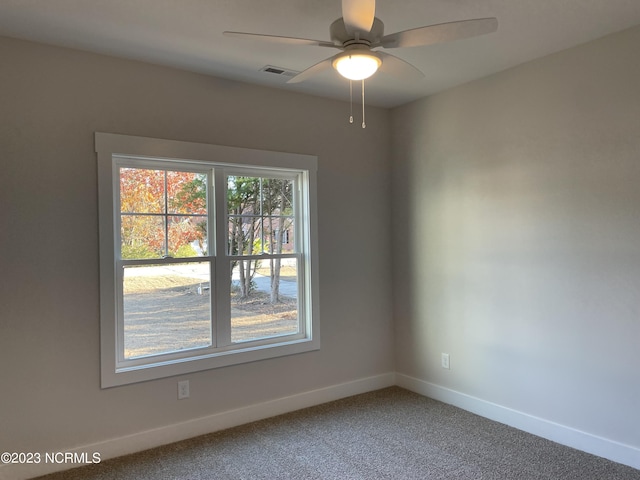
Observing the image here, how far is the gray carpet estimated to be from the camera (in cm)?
254

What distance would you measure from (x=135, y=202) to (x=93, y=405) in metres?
1.29

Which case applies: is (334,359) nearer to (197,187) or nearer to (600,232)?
(197,187)

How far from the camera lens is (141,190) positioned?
3000 mm

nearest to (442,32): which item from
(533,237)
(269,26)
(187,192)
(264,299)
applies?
(269,26)

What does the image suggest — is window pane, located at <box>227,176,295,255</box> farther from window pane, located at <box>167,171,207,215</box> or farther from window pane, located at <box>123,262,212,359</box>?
window pane, located at <box>123,262,212,359</box>

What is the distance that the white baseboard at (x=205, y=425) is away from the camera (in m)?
2.55

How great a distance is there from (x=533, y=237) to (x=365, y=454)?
181cm

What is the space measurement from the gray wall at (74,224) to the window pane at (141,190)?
0.23m

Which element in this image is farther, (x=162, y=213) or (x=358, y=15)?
(x=162, y=213)

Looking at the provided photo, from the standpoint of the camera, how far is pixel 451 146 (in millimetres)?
3594

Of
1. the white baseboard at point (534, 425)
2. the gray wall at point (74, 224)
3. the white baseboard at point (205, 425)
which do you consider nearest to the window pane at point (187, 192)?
the gray wall at point (74, 224)

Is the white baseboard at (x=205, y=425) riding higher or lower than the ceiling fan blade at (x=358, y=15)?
lower

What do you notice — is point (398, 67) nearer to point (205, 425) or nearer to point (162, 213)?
point (162, 213)

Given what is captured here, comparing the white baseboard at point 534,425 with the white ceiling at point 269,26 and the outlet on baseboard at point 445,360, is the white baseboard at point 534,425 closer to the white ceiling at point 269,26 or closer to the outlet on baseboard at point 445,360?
the outlet on baseboard at point 445,360
